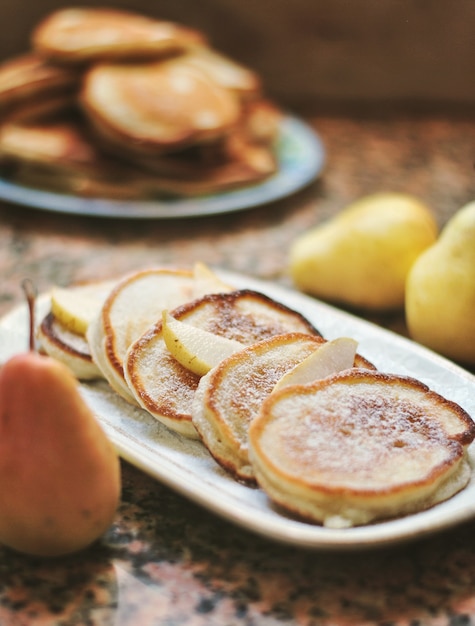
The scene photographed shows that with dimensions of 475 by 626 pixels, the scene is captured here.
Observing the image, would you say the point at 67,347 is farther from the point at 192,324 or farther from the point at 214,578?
the point at 214,578

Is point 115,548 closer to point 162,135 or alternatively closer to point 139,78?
point 162,135

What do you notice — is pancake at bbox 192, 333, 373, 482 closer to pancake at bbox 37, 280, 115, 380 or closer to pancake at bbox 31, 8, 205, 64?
pancake at bbox 37, 280, 115, 380

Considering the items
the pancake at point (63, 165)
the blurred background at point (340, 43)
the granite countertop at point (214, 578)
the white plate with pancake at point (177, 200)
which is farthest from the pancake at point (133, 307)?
the blurred background at point (340, 43)

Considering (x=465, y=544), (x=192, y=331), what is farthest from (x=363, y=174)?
(x=465, y=544)

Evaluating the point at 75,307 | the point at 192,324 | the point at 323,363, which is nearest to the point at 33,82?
the point at 75,307

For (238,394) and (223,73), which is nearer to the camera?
(238,394)

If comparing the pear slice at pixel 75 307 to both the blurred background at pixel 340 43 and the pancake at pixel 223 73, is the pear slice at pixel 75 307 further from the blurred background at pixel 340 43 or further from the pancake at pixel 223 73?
the blurred background at pixel 340 43

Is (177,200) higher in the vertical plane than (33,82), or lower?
lower
